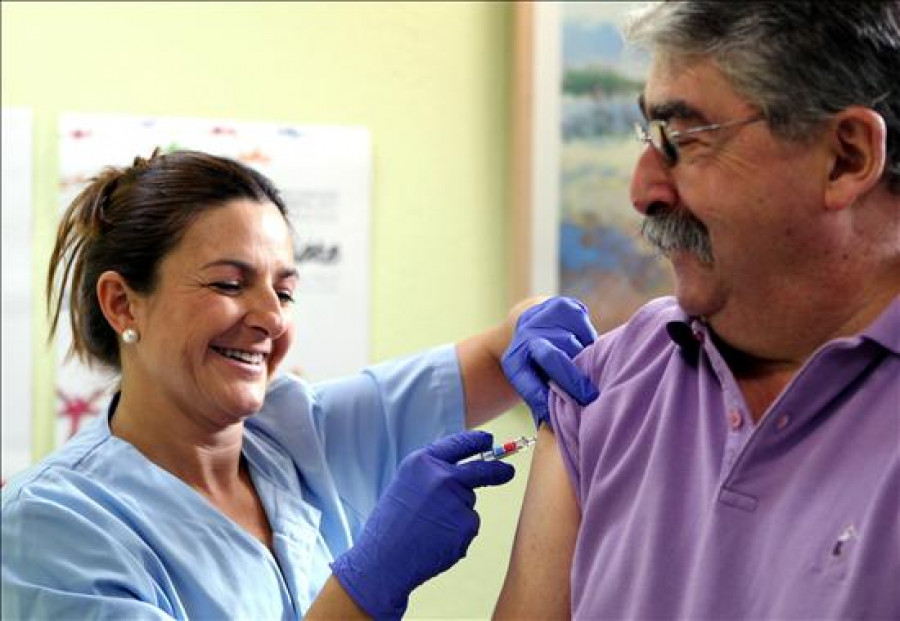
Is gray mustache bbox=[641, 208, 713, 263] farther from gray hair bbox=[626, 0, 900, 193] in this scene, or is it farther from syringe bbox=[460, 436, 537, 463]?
syringe bbox=[460, 436, 537, 463]

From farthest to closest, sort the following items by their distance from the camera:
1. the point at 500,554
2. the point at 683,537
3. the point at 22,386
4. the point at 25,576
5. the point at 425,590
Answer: the point at 22,386 → the point at 425,590 → the point at 500,554 → the point at 25,576 → the point at 683,537

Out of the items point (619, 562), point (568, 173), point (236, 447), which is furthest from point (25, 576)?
point (568, 173)

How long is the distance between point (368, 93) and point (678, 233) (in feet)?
3.85

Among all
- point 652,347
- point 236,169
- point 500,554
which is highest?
point 236,169

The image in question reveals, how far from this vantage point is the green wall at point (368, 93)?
190cm

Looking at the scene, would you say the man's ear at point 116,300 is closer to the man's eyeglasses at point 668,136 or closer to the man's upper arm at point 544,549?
the man's upper arm at point 544,549

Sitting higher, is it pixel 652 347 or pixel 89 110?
pixel 89 110

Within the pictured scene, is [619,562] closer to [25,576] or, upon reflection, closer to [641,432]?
[641,432]

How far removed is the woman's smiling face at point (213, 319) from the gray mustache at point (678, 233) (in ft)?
1.90

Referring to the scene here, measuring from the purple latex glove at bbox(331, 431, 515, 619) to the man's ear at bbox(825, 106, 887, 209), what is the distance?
1.66 ft

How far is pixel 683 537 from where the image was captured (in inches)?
37.6

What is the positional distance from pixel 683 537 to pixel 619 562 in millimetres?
58

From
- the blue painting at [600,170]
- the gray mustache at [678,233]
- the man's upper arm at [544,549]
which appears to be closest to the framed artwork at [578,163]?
the blue painting at [600,170]

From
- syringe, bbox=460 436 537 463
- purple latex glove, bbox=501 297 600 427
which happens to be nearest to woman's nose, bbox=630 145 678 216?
purple latex glove, bbox=501 297 600 427
